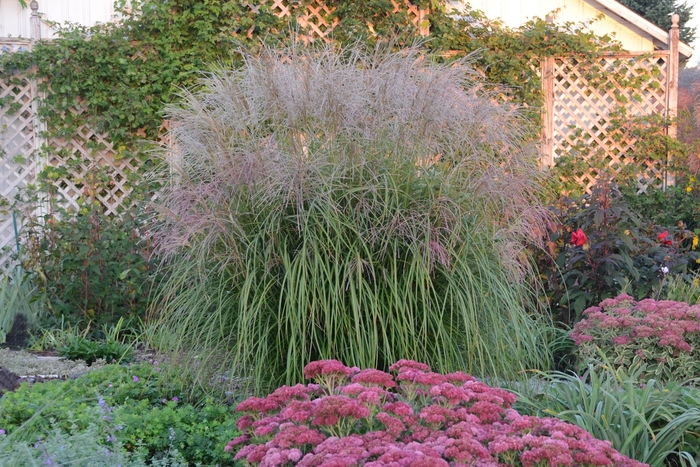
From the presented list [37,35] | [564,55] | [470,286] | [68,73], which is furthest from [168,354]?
[564,55]

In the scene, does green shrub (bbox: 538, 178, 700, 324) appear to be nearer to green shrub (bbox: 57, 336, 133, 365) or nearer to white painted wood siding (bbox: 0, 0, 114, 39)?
green shrub (bbox: 57, 336, 133, 365)

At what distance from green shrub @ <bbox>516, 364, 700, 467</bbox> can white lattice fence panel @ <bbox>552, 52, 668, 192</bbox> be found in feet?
15.8

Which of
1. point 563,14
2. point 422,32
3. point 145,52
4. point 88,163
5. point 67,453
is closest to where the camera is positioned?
point 67,453

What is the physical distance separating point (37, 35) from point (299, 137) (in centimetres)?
478

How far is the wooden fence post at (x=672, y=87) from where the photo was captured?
726 cm

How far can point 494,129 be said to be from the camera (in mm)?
3391

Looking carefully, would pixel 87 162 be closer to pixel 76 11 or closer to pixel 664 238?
pixel 76 11

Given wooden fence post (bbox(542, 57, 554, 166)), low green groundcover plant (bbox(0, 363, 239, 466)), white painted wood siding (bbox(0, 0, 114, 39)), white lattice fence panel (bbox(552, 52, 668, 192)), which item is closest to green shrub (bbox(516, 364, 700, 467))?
low green groundcover plant (bbox(0, 363, 239, 466))

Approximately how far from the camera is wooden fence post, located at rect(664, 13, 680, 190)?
7262 mm

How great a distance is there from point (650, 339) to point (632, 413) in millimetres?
855

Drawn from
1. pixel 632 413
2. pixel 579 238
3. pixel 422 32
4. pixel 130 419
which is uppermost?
pixel 422 32

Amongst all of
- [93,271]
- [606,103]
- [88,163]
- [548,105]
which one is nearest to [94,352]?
[93,271]

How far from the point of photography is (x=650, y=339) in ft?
10.4

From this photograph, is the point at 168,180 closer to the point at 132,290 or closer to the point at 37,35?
the point at 132,290
